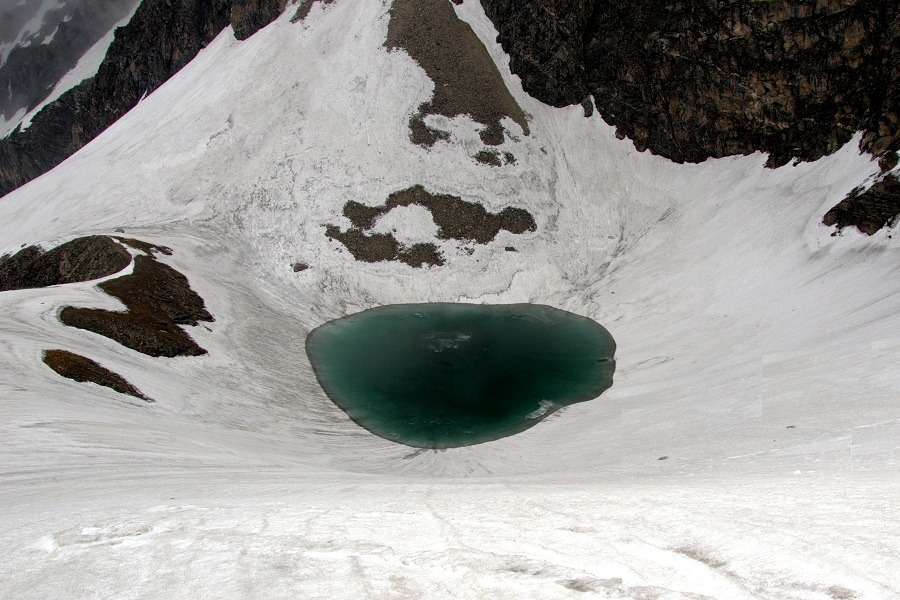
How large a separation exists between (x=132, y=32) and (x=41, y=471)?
5516 inches

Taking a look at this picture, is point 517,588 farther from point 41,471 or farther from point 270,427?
point 270,427

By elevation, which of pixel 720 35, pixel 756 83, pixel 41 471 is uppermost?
pixel 720 35

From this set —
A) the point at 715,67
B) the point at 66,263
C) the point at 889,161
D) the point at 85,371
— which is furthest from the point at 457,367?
the point at 715,67

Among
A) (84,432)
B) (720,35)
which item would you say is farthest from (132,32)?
(84,432)

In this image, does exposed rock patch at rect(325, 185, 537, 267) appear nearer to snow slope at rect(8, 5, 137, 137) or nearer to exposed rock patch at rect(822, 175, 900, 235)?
exposed rock patch at rect(822, 175, 900, 235)

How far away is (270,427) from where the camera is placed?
33.1m

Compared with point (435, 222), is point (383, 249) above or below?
below

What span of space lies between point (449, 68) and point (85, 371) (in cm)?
6173

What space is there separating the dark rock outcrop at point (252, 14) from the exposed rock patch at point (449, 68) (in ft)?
66.9

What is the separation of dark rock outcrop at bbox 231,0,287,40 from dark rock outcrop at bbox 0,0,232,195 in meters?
7.72

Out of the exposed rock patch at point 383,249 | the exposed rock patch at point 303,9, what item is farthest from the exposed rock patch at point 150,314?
the exposed rock patch at point 303,9

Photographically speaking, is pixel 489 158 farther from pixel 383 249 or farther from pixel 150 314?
pixel 150 314

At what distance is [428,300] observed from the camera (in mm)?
58031

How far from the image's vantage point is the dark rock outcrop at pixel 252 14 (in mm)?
86750
